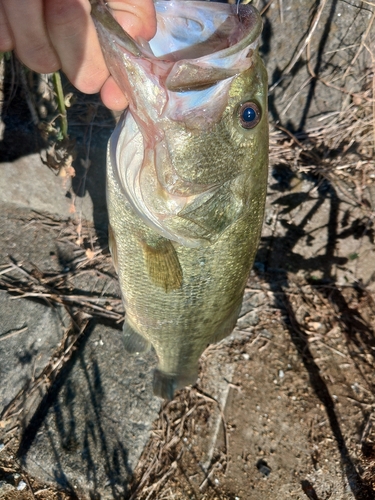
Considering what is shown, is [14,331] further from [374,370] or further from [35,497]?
[374,370]

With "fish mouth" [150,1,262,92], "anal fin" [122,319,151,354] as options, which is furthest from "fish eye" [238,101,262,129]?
"anal fin" [122,319,151,354]

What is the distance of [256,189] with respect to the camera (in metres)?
1.56

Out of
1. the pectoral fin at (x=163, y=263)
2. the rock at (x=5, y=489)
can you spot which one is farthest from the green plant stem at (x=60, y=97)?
the rock at (x=5, y=489)

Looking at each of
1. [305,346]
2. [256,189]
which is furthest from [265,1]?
[305,346]

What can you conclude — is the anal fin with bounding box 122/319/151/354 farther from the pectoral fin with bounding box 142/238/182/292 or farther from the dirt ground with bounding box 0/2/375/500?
the dirt ground with bounding box 0/2/375/500

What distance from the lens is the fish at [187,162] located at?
1.18 metres

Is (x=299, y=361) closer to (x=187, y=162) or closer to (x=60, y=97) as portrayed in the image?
(x=187, y=162)

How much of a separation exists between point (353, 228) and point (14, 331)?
268 centimetres

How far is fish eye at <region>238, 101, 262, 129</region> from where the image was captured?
4.33 feet

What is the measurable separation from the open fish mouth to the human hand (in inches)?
3.2

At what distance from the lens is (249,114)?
134cm

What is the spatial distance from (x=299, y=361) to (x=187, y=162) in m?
2.32

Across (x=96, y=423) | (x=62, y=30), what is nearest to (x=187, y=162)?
(x=62, y=30)

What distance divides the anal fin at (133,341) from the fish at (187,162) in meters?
0.18
